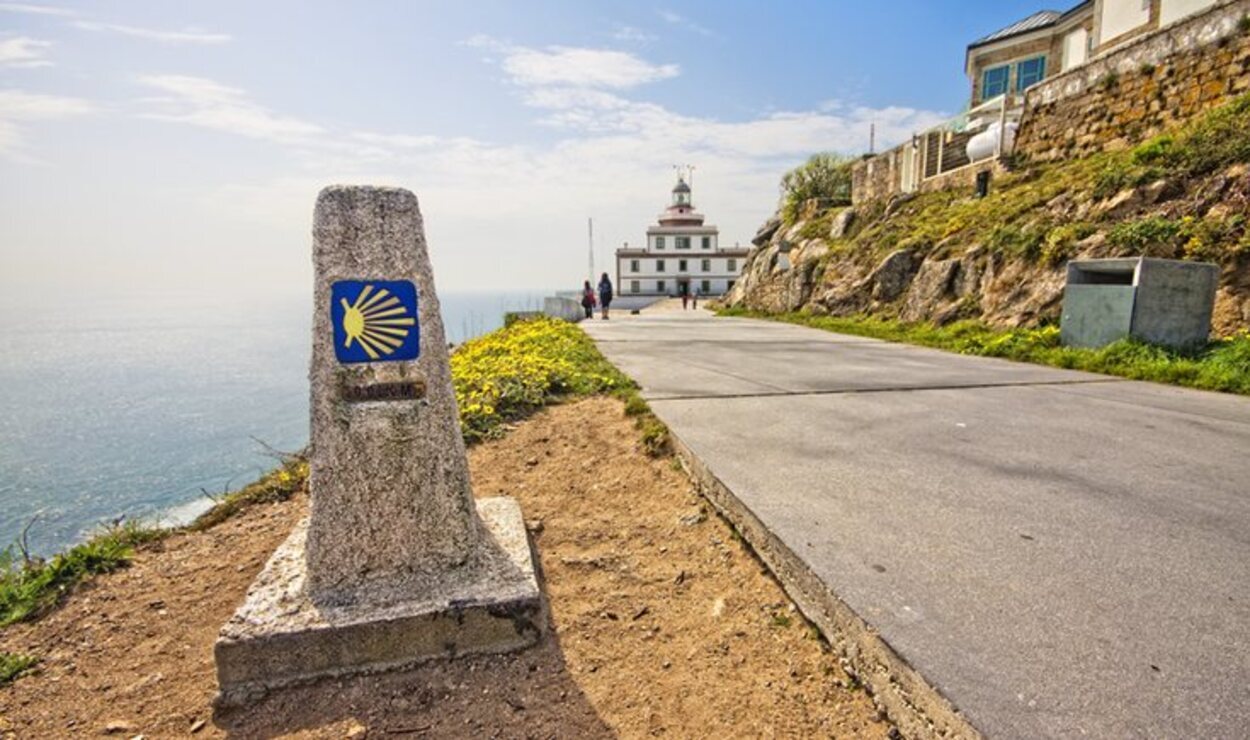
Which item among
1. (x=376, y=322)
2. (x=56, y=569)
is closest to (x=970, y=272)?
(x=376, y=322)

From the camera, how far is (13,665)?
100 inches

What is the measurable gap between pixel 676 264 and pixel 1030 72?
1490 inches

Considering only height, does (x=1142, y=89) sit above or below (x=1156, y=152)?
above

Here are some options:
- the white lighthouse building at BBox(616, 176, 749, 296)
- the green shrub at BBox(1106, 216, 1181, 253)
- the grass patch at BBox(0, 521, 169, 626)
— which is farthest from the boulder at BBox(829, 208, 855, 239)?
the white lighthouse building at BBox(616, 176, 749, 296)

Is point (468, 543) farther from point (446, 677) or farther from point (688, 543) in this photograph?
point (688, 543)

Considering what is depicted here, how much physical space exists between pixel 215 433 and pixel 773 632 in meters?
22.4

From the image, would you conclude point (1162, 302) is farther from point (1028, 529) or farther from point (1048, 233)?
point (1028, 529)

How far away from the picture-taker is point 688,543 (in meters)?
3.18

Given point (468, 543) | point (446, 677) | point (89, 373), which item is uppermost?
point (468, 543)

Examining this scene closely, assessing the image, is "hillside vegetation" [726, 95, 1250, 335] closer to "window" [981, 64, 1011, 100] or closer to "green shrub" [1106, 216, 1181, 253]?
"green shrub" [1106, 216, 1181, 253]

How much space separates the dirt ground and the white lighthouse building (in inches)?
2368

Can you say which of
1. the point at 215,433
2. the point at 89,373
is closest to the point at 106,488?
the point at 215,433

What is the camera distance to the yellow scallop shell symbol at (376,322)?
248 cm

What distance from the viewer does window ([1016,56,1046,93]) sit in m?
28.3
